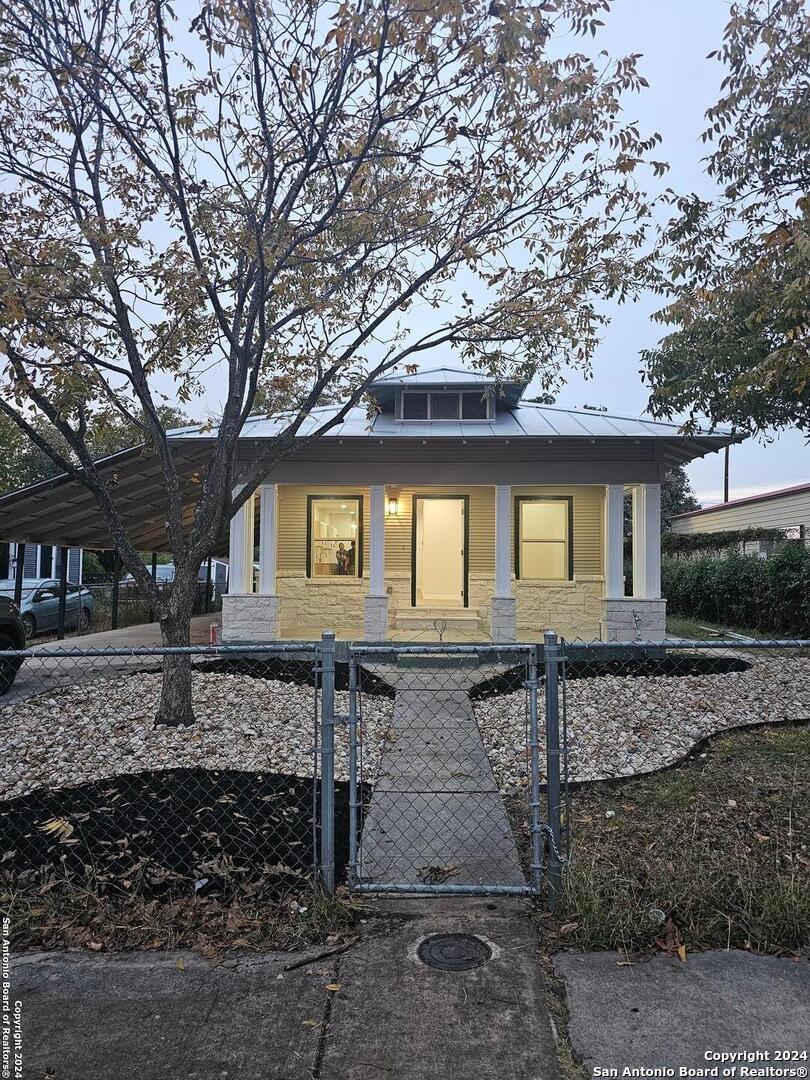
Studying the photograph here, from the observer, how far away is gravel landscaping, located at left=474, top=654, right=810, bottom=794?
5.22 metres

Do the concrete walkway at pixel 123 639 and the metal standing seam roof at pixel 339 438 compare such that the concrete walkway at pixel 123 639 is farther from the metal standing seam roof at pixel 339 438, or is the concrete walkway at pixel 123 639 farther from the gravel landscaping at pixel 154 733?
the gravel landscaping at pixel 154 733

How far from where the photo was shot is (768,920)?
110 inches

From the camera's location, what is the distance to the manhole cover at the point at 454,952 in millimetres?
2604

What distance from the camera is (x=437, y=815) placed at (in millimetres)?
4148

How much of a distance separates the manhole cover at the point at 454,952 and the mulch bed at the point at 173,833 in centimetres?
78

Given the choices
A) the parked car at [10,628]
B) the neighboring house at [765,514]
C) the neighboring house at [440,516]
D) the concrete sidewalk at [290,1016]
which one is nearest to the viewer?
the concrete sidewalk at [290,1016]

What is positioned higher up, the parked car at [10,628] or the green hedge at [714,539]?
the green hedge at [714,539]

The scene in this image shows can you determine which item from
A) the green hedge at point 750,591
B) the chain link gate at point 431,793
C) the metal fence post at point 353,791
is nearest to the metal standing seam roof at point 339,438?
the green hedge at point 750,591

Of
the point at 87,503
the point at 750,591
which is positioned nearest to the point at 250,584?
the point at 87,503

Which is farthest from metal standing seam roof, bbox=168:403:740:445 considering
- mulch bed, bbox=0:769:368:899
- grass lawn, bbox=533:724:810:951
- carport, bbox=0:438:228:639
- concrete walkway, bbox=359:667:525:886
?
mulch bed, bbox=0:769:368:899

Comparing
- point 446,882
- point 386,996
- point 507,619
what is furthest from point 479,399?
point 386,996

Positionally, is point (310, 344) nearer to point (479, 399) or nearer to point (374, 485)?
point (374, 485)

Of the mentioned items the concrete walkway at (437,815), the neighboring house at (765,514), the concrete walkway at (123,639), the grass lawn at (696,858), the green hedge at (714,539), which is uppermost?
the neighboring house at (765,514)

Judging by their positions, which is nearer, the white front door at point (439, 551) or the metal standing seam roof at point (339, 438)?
the metal standing seam roof at point (339, 438)
